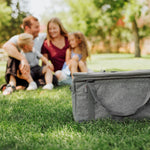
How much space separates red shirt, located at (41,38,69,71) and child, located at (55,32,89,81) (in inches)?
6.9

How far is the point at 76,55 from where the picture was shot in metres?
4.43

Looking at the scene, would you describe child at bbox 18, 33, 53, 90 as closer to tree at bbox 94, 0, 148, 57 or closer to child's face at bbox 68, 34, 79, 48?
child's face at bbox 68, 34, 79, 48

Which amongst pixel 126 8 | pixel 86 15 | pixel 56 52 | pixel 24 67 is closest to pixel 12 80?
pixel 24 67

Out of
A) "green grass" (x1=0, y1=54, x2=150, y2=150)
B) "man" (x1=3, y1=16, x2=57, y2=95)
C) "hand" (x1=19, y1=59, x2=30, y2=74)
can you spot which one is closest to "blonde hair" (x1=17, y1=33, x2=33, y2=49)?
"man" (x1=3, y1=16, x2=57, y2=95)

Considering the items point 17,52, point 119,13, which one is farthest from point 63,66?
point 119,13

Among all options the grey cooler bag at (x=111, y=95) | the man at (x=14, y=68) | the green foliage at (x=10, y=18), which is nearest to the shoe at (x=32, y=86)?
the man at (x=14, y=68)

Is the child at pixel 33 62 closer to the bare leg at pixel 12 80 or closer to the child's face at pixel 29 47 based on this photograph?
the child's face at pixel 29 47

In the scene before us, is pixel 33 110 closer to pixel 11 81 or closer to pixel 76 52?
pixel 11 81

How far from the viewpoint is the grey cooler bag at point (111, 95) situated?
2121 mm

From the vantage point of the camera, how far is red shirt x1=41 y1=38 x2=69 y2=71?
4742 millimetres

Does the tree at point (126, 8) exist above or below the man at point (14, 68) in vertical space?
above

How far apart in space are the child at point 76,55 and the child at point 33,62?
0.28 metres

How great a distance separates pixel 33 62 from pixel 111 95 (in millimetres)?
2628

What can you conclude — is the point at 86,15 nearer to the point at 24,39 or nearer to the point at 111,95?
the point at 24,39
